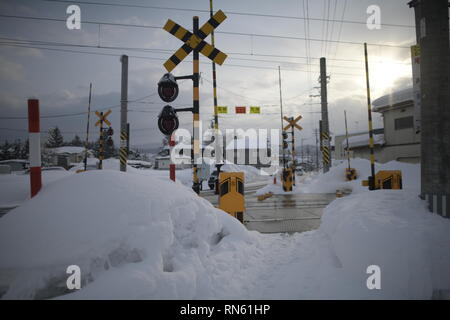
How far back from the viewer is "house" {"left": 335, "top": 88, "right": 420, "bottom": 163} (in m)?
16.9

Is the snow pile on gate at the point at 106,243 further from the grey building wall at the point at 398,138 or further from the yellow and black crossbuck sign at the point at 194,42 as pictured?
the grey building wall at the point at 398,138

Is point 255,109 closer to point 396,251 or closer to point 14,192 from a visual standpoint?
point 396,251

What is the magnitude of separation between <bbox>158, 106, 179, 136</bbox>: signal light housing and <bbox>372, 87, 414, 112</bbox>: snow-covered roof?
65.8ft

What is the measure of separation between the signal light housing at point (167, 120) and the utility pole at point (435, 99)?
3867 mm

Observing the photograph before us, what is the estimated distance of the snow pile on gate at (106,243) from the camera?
5.17ft

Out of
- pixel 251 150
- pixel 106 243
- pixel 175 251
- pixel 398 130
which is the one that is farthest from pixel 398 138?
pixel 251 150

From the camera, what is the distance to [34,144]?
2322 millimetres

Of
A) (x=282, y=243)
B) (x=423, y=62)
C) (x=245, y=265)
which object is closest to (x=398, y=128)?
(x=423, y=62)

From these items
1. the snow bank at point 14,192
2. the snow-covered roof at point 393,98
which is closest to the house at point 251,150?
the snow-covered roof at point 393,98

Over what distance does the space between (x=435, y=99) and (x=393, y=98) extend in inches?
755

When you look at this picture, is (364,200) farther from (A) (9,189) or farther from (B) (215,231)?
(A) (9,189)

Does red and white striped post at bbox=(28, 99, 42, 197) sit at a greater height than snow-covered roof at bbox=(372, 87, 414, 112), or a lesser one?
lesser

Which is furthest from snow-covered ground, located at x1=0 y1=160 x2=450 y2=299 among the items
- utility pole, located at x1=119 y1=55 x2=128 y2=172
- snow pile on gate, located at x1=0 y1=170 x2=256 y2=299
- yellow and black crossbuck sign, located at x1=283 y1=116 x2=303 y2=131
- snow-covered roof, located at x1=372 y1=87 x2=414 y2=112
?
snow-covered roof, located at x1=372 y1=87 x2=414 y2=112

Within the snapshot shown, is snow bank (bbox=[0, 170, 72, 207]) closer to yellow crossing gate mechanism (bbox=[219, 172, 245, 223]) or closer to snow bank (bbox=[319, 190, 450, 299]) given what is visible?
yellow crossing gate mechanism (bbox=[219, 172, 245, 223])
